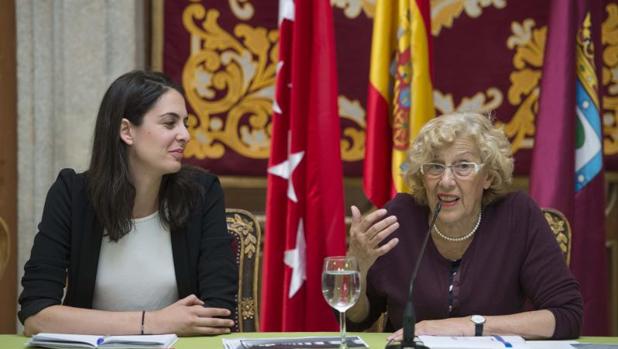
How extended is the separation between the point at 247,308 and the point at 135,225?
1.40ft

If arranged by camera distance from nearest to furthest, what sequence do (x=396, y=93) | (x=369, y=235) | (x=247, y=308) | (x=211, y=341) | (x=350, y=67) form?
(x=211, y=341), (x=369, y=235), (x=247, y=308), (x=396, y=93), (x=350, y=67)

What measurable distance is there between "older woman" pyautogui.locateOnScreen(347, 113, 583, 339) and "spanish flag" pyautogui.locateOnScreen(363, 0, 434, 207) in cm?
56

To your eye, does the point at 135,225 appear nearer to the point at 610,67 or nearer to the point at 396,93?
the point at 396,93

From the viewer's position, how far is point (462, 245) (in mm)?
2484

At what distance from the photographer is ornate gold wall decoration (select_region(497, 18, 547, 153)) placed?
3.71 m

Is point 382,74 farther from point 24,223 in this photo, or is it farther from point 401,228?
point 24,223


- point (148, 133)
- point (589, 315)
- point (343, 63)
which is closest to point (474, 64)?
point (343, 63)

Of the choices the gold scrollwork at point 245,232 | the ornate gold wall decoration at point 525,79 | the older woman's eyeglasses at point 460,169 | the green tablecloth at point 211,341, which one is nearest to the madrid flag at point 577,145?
the ornate gold wall decoration at point 525,79

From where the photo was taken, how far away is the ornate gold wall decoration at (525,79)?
3711mm

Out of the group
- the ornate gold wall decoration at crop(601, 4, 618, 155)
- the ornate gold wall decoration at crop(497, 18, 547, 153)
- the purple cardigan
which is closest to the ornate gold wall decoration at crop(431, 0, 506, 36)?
the ornate gold wall decoration at crop(497, 18, 547, 153)

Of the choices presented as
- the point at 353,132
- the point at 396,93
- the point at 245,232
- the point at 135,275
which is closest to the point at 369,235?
the point at 245,232

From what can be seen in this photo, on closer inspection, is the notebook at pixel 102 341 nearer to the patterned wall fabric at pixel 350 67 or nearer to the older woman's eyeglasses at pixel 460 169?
the older woman's eyeglasses at pixel 460 169

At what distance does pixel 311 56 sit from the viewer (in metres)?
3.15

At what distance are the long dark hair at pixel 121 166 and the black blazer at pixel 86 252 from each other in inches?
1.5
